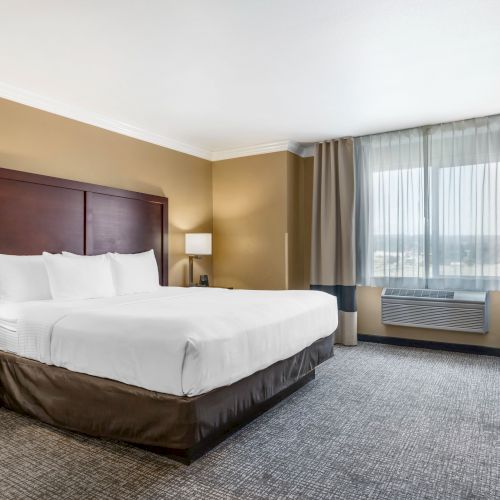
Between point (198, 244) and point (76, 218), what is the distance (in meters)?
1.56

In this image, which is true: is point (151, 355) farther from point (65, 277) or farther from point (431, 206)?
point (431, 206)

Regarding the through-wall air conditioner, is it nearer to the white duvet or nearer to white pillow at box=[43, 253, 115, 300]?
the white duvet

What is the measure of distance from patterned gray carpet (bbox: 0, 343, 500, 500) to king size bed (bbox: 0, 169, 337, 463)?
0.12 metres

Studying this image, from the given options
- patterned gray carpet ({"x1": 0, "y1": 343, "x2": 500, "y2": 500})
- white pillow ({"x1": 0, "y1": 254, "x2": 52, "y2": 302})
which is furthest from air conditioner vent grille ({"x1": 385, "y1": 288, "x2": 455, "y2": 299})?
white pillow ({"x1": 0, "y1": 254, "x2": 52, "y2": 302})

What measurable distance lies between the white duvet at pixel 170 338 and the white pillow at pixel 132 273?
31.1 inches

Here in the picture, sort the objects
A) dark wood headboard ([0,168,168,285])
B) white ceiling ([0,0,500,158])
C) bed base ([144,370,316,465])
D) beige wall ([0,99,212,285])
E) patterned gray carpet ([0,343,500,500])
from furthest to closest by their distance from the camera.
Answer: beige wall ([0,99,212,285]) < dark wood headboard ([0,168,168,285]) < white ceiling ([0,0,500,158]) < bed base ([144,370,316,465]) < patterned gray carpet ([0,343,500,500])

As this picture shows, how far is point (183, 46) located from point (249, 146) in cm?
269

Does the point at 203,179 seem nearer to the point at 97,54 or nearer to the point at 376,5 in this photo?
the point at 97,54

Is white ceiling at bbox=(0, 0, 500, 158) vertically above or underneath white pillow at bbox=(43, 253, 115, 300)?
above

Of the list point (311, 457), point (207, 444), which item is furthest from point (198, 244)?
point (311, 457)

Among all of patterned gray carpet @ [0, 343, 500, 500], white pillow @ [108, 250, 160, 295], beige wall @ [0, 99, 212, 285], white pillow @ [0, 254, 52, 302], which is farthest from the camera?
white pillow @ [108, 250, 160, 295]

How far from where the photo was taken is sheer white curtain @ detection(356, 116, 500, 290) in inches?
172

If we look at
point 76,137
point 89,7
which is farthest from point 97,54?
point 76,137

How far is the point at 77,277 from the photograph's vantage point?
3.45 meters
